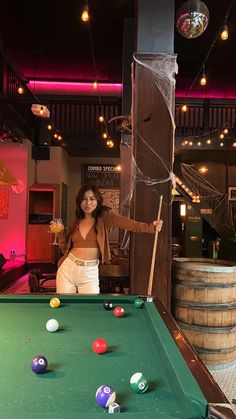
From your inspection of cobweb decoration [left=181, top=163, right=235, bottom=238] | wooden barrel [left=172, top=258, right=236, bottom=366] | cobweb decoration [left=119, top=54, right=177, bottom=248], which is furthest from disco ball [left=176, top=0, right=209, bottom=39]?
cobweb decoration [left=181, top=163, right=235, bottom=238]

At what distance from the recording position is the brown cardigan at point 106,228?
3.20 metres

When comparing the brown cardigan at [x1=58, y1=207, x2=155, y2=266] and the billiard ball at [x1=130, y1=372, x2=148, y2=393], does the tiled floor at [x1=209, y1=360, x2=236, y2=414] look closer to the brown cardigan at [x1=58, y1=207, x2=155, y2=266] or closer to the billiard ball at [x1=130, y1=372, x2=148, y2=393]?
the brown cardigan at [x1=58, y1=207, x2=155, y2=266]

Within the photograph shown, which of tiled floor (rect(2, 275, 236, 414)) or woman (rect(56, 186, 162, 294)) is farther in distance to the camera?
woman (rect(56, 186, 162, 294))

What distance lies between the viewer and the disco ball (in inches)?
143

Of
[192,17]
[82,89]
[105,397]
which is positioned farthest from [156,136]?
[82,89]

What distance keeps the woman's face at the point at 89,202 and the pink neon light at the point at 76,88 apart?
29.4 feet

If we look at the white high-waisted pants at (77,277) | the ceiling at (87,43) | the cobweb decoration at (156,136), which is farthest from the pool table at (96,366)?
the ceiling at (87,43)

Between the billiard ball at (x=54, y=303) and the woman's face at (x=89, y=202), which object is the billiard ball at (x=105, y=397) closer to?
the billiard ball at (x=54, y=303)

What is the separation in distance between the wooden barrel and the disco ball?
8.01ft

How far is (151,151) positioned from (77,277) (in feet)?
4.81

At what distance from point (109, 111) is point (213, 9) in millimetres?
4555

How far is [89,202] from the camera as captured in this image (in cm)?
322

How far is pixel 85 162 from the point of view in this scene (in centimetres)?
1244

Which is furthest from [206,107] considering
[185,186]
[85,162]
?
[85,162]
